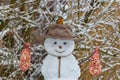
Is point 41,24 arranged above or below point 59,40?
below

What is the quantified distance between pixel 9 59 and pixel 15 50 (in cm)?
11

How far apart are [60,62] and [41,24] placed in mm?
798

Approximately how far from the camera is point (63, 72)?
2141 millimetres

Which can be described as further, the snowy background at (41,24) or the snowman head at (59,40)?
the snowy background at (41,24)

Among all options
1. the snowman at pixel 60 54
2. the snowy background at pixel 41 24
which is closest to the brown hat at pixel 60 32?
the snowman at pixel 60 54

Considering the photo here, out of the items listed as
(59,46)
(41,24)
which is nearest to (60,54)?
(59,46)

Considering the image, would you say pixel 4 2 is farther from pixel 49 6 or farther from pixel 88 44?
pixel 88 44

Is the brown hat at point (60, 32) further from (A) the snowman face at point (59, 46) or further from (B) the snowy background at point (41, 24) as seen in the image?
(B) the snowy background at point (41, 24)

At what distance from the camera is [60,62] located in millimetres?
2145

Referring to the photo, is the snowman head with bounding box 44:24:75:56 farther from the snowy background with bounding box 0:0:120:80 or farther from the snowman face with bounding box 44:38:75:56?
the snowy background with bounding box 0:0:120:80

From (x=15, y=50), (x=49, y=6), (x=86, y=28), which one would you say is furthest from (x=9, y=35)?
(x=86, y=28)

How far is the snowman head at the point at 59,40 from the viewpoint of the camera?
6.88 feet

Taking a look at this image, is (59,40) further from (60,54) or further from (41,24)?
(41,24)

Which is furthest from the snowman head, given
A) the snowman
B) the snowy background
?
the snowy background
